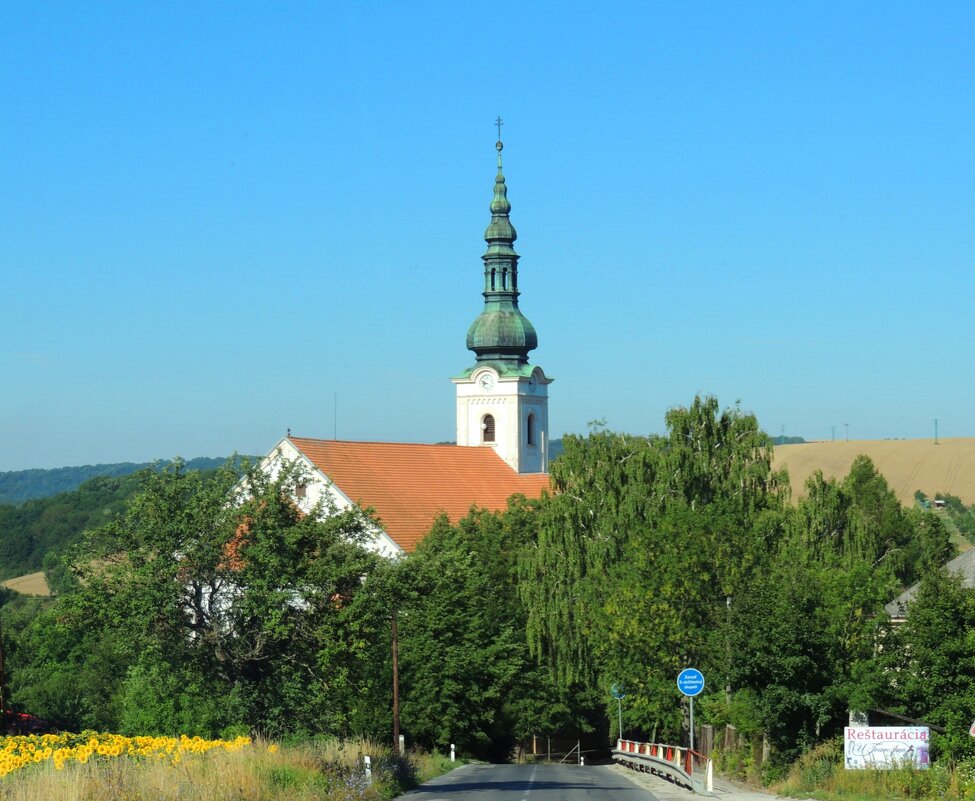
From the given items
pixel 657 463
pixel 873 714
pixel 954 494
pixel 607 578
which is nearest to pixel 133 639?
pixel 873 714

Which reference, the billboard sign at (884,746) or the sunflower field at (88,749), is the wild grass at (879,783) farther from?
the sunflower field at (88,749)

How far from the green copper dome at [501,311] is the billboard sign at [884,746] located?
64.5 meters

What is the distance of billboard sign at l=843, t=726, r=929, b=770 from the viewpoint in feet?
88.4

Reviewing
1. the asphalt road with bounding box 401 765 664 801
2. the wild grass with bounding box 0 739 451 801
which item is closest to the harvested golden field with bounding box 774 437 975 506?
the asphalt road with bounding box 401 765 664 801

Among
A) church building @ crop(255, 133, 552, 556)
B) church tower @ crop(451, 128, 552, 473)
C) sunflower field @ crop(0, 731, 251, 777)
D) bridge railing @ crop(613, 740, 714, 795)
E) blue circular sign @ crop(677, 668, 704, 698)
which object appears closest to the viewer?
sunflower field @ crop(0, 731, 251, 777)

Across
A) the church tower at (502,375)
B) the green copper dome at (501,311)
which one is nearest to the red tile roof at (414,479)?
the church tower at (502,375)

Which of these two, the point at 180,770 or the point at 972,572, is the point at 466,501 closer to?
the point at 972,572

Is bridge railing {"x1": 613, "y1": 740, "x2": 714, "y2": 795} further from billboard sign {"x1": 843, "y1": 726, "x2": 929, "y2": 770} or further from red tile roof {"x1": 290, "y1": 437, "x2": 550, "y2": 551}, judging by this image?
red tile roof {"x1": 290, "y1": 437, "x2": 550, "y2": 551}

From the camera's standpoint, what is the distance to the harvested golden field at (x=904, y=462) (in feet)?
493

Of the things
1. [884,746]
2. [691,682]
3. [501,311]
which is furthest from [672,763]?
[501,311]

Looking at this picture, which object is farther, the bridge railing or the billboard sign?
the bridge railing

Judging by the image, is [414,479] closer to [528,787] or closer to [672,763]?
[672,763]

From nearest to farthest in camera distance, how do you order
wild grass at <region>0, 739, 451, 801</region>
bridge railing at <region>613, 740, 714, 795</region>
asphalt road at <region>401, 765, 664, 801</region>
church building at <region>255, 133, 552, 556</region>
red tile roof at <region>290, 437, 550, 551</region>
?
wild grass at <region>0, 739, 451, 801</region> < asphalt road at <region>401, 765, 664, 801</region> < bridge railing at <region>613, 740, 714, 795</region> < red tile roof at <region>290, 437, 550, 551</region> < church building at <region>255, 133, 552, 556</region>

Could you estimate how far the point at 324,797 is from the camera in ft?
73.0
